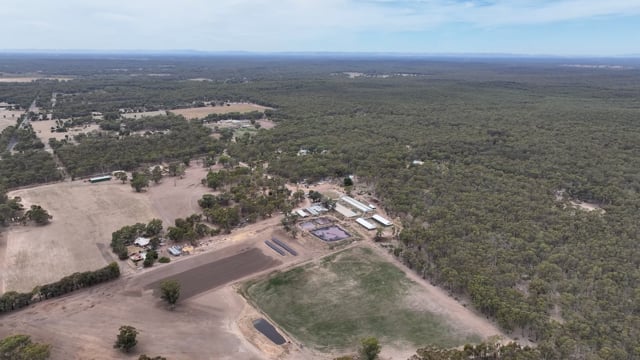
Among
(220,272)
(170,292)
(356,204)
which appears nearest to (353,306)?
(220,272)

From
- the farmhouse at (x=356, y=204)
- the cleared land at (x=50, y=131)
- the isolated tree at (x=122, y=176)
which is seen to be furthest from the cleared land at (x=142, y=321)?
the cleared land at (x=50, y=131)

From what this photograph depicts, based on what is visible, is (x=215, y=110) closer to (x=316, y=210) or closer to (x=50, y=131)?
(x=50, y=131)

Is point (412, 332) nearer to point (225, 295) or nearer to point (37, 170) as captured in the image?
point (225, 295)

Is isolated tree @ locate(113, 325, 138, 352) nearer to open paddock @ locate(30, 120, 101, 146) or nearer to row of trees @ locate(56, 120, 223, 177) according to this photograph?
row of trees @ locate(56, 120, 223, 177)

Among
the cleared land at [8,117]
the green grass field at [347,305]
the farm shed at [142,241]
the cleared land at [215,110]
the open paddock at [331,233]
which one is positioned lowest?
the green grass field at [347,305]

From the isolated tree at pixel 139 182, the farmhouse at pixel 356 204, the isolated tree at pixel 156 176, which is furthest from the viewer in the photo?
the isolated tree at pixel 156 176

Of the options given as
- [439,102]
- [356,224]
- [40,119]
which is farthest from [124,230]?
[439,102]

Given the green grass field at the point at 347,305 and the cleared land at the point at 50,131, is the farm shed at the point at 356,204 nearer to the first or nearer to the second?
the green grass field at the point at 347,305
